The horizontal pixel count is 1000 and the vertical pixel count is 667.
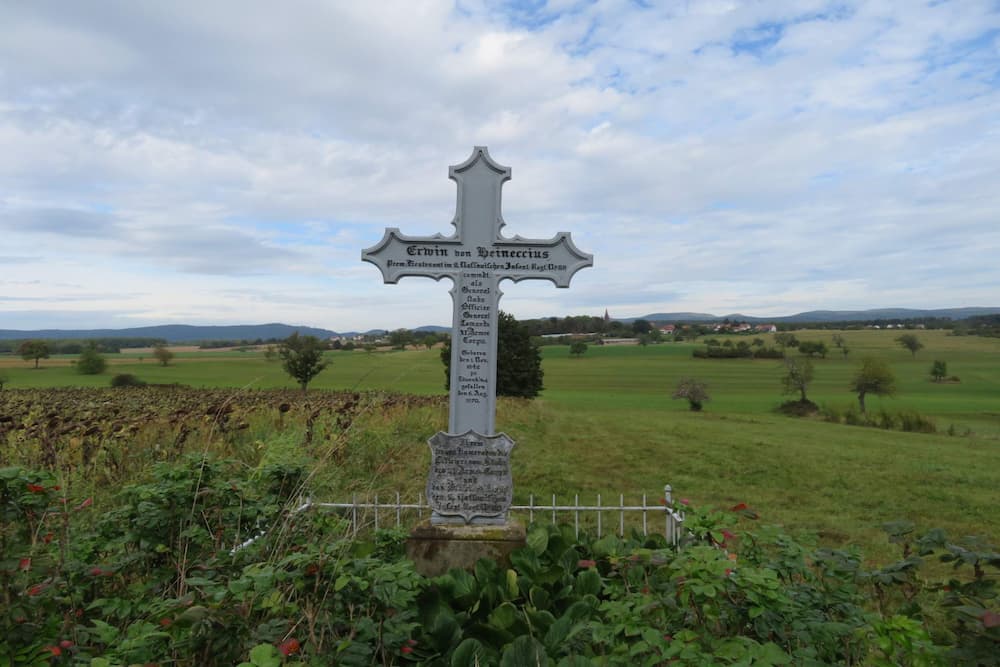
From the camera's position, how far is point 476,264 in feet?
16.8

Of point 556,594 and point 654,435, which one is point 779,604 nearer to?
point 556,594

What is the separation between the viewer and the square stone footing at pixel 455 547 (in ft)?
14.9

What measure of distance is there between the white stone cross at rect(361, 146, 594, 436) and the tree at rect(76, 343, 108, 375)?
37360mm

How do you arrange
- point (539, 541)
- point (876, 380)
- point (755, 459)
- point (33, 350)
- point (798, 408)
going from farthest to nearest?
point (33, 350), point (876, 380), point (798, 408), point (755, 459), point (539, 541)

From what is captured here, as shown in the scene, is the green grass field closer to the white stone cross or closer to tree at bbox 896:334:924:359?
the white stone cross

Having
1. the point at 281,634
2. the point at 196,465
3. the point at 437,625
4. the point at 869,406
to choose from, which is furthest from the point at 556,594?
the point at 869,406

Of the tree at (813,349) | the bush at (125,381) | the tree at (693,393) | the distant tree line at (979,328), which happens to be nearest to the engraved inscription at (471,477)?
the bush at (125,381)

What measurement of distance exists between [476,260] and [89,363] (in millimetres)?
38049

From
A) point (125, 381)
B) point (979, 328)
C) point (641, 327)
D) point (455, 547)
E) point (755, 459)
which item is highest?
point (641, 327)

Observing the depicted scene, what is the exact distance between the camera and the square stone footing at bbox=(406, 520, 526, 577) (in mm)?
4535

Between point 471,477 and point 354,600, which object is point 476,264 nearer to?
point 471,477

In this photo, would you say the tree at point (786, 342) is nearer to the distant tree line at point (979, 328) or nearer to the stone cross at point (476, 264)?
the distant tree line at point (979, 328)

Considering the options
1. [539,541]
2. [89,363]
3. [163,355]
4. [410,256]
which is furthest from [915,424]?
[89,363]

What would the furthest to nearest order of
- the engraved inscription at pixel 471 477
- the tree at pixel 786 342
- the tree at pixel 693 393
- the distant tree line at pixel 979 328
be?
the distant tree line at pixel 979 328
the tree at pixel 786 342
the tree at pixel 693 393
the engraved inscription at pixel 471 477
